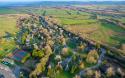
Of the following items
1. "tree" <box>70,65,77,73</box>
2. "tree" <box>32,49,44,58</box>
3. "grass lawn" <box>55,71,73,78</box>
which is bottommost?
"grass lawn" <box>55,71,73,78</box>

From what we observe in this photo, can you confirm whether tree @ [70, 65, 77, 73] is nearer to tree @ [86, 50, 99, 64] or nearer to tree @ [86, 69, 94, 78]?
tree @ [86, 69, 94, 78]

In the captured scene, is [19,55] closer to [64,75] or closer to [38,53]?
[38,53]

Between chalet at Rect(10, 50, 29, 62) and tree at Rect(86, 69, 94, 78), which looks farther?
chalet at Rect(10, 50, 29, 62)

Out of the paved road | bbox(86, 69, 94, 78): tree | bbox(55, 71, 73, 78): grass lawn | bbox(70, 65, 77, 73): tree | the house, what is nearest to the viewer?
bbox(86, 69, 94, 78): tree

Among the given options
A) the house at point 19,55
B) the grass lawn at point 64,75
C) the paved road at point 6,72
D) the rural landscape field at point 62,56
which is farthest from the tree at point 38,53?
the grass lawn at point 64,75

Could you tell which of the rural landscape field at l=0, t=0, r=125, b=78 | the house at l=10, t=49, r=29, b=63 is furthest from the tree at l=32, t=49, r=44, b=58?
the house at l=10, t=49, r=29, b=63

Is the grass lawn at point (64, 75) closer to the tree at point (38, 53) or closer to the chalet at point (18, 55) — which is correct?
the tree at point (38, 53)

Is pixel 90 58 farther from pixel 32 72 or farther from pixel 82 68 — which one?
pixel 32 72

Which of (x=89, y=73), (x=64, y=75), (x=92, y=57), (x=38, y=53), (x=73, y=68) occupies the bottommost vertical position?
(x=64, y=75)

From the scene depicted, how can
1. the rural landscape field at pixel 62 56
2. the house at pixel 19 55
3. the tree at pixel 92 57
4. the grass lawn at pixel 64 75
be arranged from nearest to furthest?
the grass lawn at pixel 64 75, the rural landscape field at pixel 62 56, the tree at pixel 92 57, the house at pixel 19 55

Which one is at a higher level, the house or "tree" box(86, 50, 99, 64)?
"tree" box(86, 50, 99, 64)

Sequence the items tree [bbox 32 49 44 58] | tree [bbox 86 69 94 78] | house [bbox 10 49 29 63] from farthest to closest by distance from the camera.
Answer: house [bbox 10 49 29 63] < tree [bbox 32 49 44 58] < tree [bbox 86 69 94 78]

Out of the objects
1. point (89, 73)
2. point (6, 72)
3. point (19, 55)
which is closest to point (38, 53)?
point (19, 55)

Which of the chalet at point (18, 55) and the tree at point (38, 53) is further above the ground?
the tree at point (38, 53)
